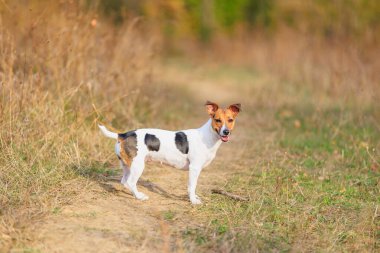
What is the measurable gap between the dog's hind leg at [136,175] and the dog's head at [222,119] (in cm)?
81

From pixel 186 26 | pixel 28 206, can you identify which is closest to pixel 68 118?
pixel 28 206

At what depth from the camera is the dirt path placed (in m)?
4.58

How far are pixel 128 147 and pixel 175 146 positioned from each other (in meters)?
0.48

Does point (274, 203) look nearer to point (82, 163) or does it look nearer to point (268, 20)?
point (82, 163)

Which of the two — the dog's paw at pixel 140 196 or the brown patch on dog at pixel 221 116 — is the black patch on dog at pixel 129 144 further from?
the brown patch on dog at pixel 221 116

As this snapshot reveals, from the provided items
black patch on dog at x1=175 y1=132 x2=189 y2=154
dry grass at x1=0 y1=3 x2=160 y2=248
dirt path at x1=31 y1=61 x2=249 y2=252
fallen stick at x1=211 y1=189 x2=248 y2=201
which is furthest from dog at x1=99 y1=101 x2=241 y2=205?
dry grass at x1=0 y1=3 x2=160 y2=248

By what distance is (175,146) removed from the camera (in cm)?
575

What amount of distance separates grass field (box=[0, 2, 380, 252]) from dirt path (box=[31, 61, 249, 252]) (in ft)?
0.05

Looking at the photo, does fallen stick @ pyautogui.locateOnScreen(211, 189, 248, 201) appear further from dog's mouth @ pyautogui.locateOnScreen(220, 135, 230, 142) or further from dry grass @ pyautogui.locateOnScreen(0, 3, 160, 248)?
dry grass @ pyautogui.locateOnScreen(0, 3, 160, 248)

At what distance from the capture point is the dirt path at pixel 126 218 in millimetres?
4582

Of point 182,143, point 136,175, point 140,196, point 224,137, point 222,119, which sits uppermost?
point 222,119

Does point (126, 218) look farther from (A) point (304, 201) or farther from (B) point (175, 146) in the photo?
(A) point (304, 201)

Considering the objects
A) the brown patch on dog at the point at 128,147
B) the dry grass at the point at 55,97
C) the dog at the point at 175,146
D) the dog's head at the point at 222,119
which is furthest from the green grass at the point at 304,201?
the dry grass at the point at 55,97

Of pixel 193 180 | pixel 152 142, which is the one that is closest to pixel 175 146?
pixel 152 142
